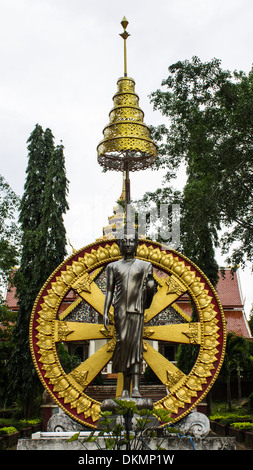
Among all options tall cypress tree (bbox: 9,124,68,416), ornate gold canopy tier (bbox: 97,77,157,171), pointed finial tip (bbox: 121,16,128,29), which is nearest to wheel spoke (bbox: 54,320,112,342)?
ornate gold canopy tier (bbox: 97,77,157,171)

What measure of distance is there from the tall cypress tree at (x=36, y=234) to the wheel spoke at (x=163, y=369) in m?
6.57

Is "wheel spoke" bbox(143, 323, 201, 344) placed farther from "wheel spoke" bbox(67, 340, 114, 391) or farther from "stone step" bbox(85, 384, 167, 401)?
"stone step" bbox(85, 384, 167, 401)

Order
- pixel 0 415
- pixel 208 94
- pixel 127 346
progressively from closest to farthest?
pixel 127 346
pixel 208 94
pixel 0 415

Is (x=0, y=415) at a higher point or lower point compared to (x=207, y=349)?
lower

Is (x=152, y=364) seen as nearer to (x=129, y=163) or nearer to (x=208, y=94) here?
(x=129, y=163)

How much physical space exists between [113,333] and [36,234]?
7.95 meters

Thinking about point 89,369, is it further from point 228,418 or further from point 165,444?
point 228,418

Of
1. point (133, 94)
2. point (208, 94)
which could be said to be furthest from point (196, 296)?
point (208, 94)

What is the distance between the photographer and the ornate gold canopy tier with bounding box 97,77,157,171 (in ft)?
27.2

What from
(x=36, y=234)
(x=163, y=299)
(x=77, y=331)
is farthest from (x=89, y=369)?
(x=36, y=234)

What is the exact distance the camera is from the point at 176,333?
23.2ft

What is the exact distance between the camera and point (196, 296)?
718cm
